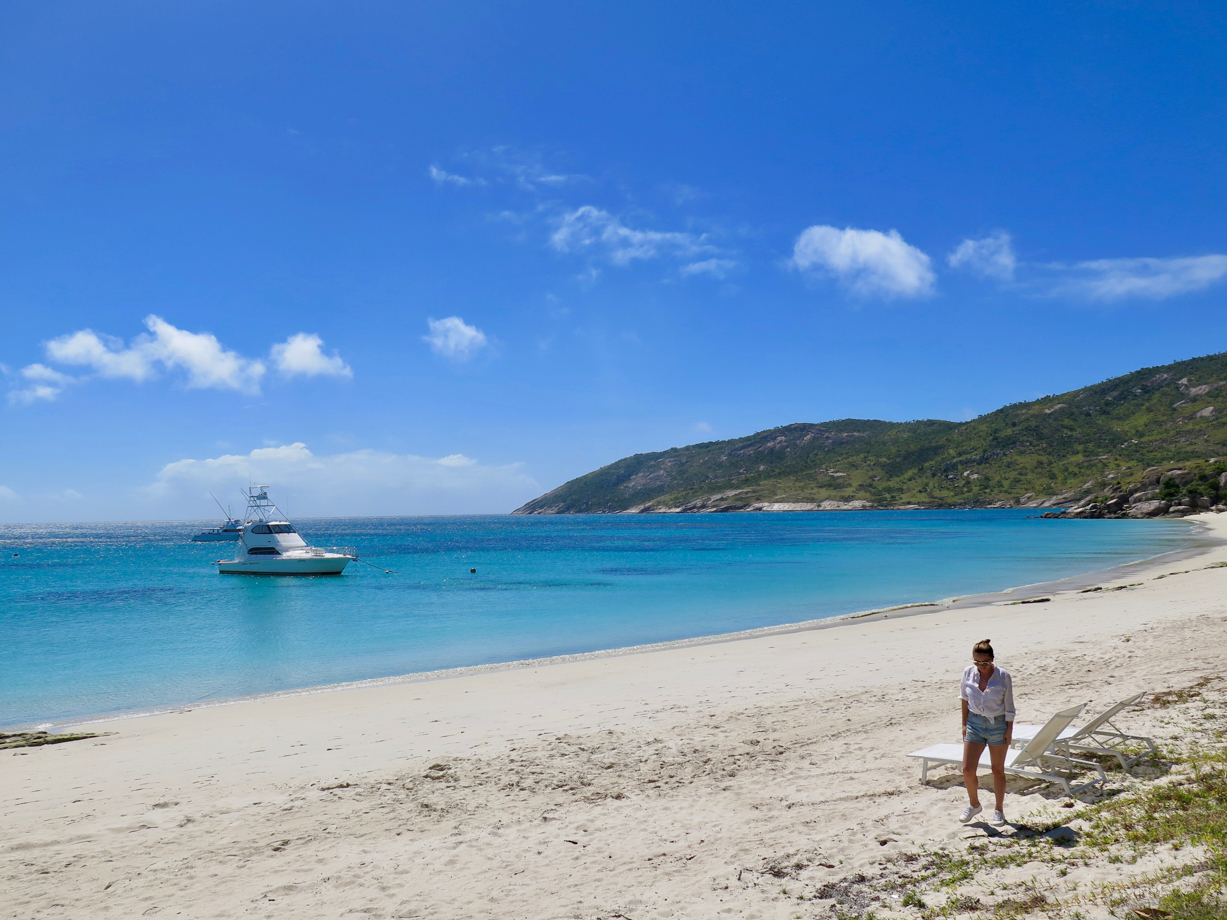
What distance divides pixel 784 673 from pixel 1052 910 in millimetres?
10017

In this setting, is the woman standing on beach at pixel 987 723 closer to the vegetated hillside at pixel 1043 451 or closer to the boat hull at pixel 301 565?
the boat hull at pixel 301 565

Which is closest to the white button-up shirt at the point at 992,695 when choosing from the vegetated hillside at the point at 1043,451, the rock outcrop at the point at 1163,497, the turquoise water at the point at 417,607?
the turquoise water at the point at 417,607

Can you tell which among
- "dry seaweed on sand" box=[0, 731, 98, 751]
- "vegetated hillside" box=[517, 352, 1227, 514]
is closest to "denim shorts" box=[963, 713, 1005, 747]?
"dry seaweed on sand" box=[0, 731, 98, 751]

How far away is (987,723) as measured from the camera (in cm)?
638

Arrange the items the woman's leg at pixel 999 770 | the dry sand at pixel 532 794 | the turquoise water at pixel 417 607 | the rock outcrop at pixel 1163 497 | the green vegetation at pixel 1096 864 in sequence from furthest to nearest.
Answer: the rock outcrop at pixel 1163 497
the turquoise water at pixel 417 607
the woman's leg at pixel 999 770
the dry sand at pixel 532 794
the green vegetation at pixel 1096 864

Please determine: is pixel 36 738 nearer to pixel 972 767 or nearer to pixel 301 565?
pixel 972 767

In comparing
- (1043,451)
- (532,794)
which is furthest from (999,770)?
(1043,451)

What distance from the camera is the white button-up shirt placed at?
6.28 m

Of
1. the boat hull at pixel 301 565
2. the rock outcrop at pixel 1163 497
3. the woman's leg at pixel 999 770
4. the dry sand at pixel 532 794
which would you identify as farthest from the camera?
the rock outcrop at pixel 1163 497

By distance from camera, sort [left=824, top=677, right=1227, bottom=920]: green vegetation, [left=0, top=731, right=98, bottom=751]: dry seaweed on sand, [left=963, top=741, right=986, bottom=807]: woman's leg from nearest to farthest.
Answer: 1. [left=824, top=677, right=1227, bottom=920]: green vegetation
2. [left=963, top=741, right=986, bottom=807]: woman's leg
3. [left=0, top=731, right=98, bottom=751]: dry seaweed on sand

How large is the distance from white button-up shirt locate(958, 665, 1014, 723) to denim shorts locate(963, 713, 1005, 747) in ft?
0.15

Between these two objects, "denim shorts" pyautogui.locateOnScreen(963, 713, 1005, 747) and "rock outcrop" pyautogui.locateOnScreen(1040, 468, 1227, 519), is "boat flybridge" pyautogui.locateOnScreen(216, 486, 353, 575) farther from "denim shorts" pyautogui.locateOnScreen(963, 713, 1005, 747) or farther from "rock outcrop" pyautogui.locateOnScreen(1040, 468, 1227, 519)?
"rock outcrop" pyautogui.locateOnScreen(1040, 468, 1227, 519)

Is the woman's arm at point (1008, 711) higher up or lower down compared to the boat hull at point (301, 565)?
higher up

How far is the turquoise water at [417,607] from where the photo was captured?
19.9m
